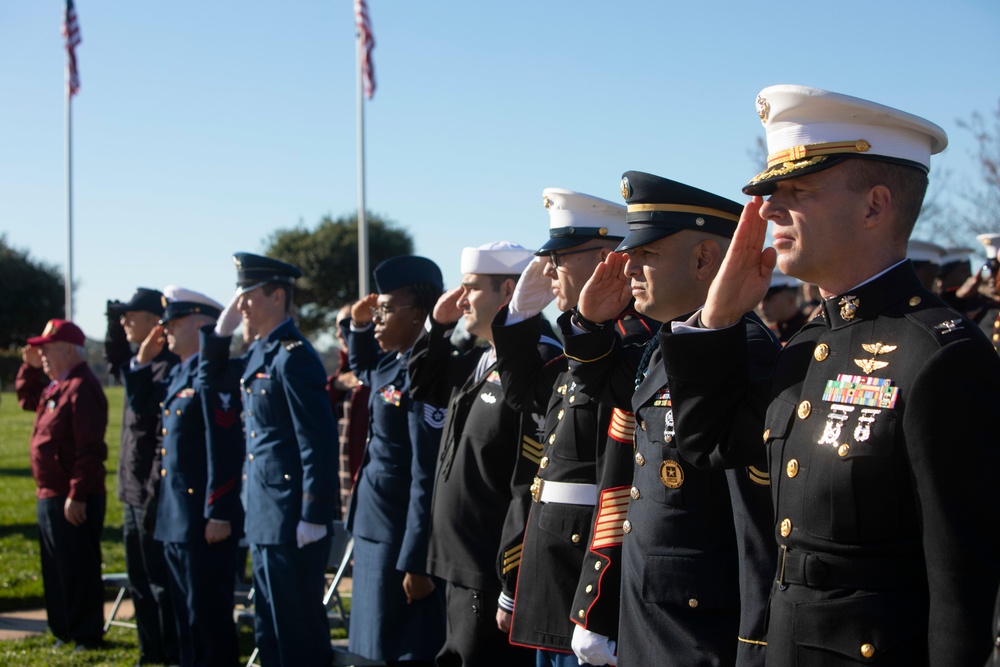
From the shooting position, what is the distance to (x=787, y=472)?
7.78ft

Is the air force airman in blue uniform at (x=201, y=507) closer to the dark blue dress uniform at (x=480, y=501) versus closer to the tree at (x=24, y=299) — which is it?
the dark blue dress uniform at (x=480, y=501)

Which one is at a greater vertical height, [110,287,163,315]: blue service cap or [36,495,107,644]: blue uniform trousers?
[110,287,163,315]: blue service cap

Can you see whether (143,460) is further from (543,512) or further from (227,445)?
(543,512)

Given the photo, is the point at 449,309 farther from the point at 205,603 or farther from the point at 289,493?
the point at 205,603

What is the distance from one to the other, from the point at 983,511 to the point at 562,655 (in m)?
2.07

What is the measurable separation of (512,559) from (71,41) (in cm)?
2253

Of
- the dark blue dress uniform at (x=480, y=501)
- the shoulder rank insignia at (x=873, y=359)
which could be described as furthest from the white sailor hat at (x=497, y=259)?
the shoulder rank insignia at (x=873, y=359)

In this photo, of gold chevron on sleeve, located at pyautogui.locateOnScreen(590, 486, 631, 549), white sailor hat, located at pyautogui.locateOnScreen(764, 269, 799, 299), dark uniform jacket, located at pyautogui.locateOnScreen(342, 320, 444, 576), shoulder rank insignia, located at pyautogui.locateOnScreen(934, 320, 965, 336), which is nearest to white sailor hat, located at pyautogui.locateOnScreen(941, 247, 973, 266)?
white sailor hat, located at pyautogui.locateOnScreen(764, 269, 799, 299)

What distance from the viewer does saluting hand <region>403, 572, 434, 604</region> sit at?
17.1ft

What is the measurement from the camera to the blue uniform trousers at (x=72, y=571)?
7.91 meters

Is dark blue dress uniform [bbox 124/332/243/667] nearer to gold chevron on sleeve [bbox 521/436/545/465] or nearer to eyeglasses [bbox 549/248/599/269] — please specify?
gold chevron on sleeve [bbox 521/436/545/465]

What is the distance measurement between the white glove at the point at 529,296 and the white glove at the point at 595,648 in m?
1.37

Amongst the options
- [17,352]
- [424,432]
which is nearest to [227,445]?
[424,432]

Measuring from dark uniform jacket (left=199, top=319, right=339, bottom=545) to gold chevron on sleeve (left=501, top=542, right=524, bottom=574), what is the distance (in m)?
1.92
